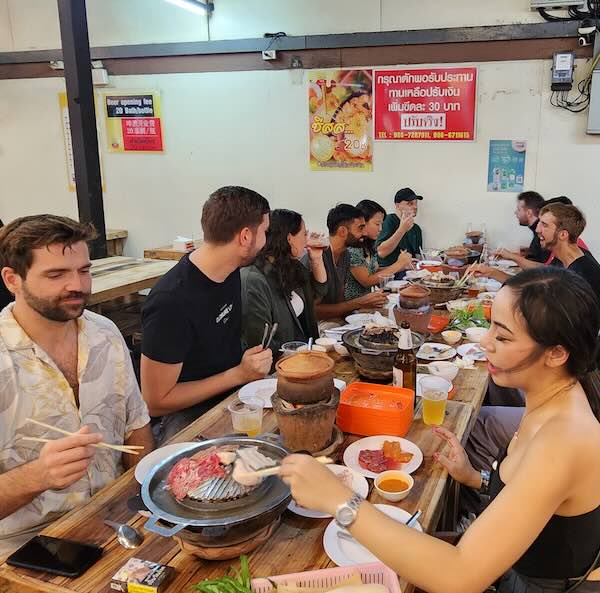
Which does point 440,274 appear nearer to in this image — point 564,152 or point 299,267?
point 299,267

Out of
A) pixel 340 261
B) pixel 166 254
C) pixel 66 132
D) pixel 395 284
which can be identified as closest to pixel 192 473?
pixel 340 261

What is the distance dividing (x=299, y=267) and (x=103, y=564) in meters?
2.06

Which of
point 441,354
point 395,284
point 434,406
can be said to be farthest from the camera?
point 395,284

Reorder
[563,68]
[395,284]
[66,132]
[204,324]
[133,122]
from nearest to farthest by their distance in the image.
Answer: [204,324]
[395,284]
[563,68]
[133,122]
[66,132]

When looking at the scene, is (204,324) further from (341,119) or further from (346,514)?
(341,119)

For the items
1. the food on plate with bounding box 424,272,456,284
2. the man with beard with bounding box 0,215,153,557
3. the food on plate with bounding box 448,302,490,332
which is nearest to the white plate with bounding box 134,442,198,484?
the man with beard with bounding box 0,215,153,557

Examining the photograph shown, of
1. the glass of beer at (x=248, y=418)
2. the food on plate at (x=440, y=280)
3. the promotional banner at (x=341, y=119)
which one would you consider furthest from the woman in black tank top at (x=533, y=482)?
the promotional banner at (x=341, y=119)

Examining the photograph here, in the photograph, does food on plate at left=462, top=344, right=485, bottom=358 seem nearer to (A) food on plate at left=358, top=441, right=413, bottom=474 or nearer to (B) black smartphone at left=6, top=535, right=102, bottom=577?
(A) food on plate at left=358, top=441, right=413, bottom=474

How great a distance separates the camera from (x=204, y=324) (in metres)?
2.59

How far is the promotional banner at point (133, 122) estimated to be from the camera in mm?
7250

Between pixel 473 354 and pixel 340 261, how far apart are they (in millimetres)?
1593

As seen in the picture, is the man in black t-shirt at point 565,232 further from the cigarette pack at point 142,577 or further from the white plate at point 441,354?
the cigarette pack at point 142,577

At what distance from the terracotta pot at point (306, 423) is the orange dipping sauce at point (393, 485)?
0.24m

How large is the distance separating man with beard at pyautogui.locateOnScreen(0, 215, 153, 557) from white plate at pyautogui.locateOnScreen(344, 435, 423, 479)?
797mm
